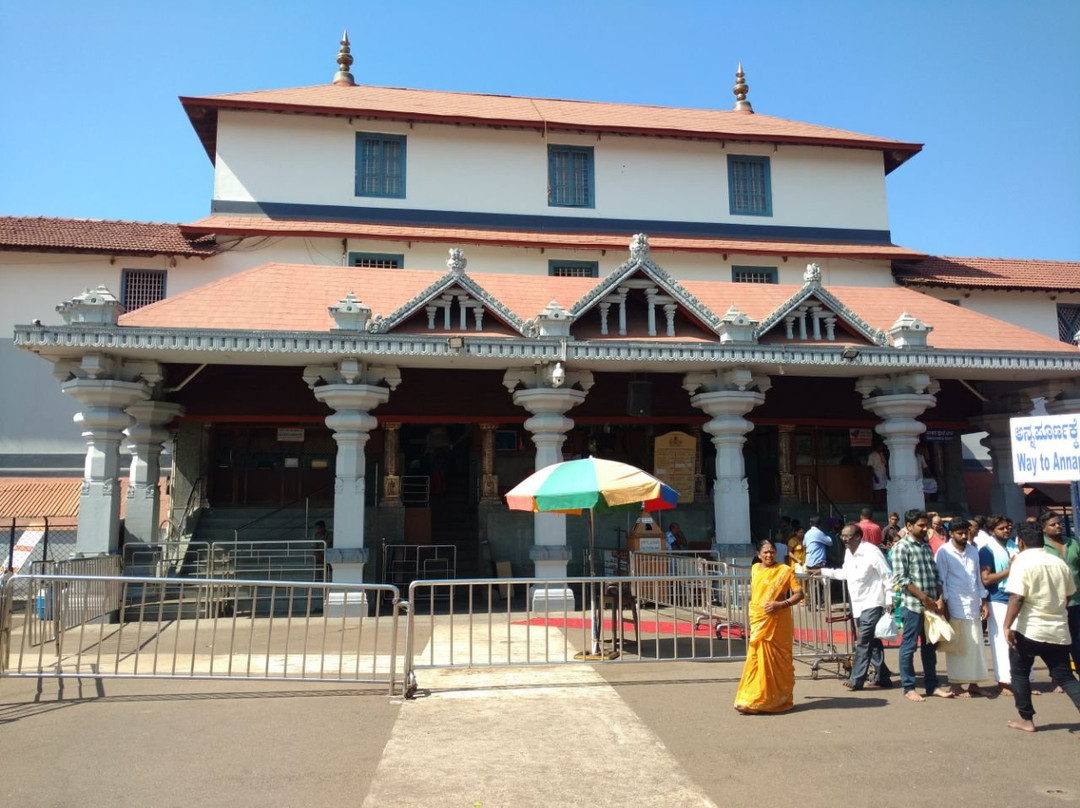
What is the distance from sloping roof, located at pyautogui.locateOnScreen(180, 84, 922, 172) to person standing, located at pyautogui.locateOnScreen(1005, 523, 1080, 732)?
18575 mm

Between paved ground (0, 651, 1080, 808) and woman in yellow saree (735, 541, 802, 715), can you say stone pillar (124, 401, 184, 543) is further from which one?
woman in yellow saree (735, 541, 802, 715)

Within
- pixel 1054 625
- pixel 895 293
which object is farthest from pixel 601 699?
pixel 895 293

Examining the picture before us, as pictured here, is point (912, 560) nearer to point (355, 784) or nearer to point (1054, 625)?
point (1054, 625)

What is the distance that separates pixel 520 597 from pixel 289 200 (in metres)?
12.8

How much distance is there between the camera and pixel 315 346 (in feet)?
40.3

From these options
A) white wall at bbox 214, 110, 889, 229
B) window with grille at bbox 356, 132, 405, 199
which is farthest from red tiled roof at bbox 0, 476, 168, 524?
window with grille at bbox 356, 132, 405, 199

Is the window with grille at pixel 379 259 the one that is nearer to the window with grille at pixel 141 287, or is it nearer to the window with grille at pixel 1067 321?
the window with grille at pixel 141 287

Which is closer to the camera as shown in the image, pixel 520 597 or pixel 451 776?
pixel 451 776

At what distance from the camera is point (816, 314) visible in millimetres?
14219

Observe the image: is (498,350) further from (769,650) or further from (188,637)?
(769,650)

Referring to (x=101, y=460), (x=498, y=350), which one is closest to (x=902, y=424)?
(x=498, y=350)

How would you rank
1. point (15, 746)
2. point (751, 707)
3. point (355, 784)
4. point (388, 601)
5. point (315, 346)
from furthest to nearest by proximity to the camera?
1. point (388, 601)
2. point (315, 346)
3. point (751, 707)
4. point (15, 746)
5. point (355, 784)

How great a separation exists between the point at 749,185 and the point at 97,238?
60.6ft

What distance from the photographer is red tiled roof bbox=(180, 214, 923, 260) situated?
20.5 meters
